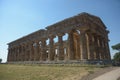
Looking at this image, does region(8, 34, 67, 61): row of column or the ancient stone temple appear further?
region(8, 34, 67, 61): row of column

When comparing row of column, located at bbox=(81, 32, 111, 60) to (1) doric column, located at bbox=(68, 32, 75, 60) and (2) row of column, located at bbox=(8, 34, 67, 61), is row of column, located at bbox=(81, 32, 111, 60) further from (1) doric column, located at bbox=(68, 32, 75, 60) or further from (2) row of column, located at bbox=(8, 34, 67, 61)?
(2) row of column, located at bbox=(8, 34, 67, 61)

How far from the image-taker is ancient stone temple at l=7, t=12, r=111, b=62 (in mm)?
35094

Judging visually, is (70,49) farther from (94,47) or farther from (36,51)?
(36,51)

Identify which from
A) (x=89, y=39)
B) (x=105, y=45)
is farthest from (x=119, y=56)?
(x=89, y=39)

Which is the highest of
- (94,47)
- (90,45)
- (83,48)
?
(90,45)

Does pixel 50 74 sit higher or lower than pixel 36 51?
lower

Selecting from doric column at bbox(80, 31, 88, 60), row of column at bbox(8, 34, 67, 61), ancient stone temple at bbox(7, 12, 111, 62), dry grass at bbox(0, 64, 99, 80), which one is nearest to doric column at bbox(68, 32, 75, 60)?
ancient stone temple at bbox(7, 12, 111, 62)

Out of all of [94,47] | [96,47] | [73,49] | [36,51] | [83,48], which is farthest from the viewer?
[36,51]

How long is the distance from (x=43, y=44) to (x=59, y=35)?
10929 mm

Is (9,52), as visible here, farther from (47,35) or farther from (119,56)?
(119,56)

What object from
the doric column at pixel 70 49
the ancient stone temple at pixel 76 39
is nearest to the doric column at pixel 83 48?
the ancient stone temple at pixel 76 39

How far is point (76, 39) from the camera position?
48.5 metres

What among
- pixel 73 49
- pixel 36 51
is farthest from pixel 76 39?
pixel 36 51

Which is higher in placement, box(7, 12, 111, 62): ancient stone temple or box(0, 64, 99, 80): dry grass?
box(7, 12, 111, 62): ancient stone temple
